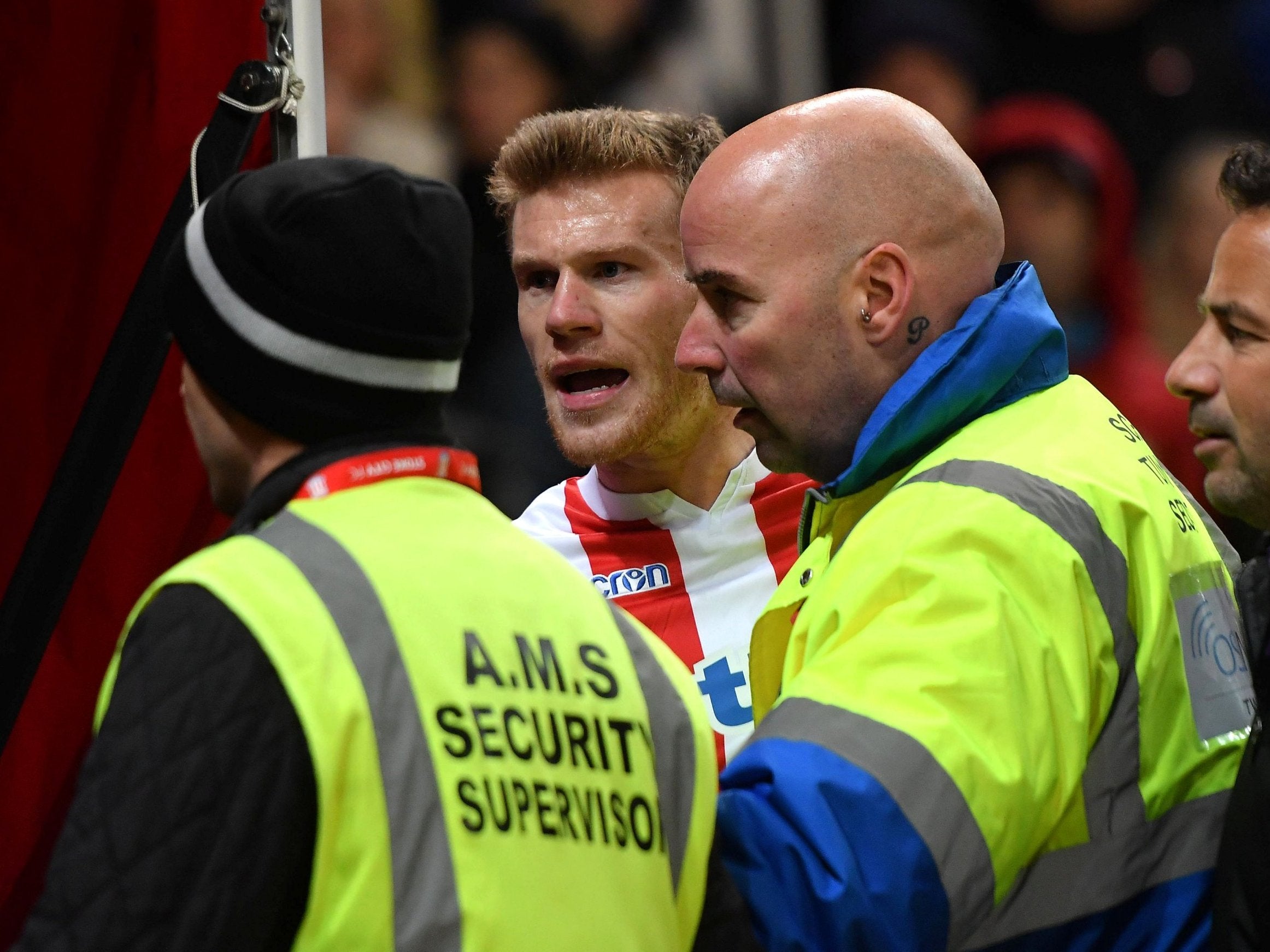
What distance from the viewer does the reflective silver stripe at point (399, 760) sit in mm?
1156

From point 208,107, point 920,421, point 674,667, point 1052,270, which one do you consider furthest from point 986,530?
point 1052,270

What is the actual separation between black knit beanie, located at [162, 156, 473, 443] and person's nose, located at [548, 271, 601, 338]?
4.76 feet

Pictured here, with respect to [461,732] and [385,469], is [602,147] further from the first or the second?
[461,732]

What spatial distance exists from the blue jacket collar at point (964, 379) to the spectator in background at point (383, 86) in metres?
2.99

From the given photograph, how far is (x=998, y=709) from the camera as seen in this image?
1.56 m

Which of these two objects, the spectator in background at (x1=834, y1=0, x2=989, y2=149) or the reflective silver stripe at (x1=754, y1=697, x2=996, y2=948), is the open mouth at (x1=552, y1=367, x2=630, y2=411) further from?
the spectator in background at (x1=834, y1=0, x2=989, y2=149)

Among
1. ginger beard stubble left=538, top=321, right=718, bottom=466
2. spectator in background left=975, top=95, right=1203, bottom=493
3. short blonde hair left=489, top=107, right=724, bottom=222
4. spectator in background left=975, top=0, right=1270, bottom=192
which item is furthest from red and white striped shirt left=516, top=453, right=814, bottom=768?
spectator in background left=975, top=0, right=1270, bottom=192

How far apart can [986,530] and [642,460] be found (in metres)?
1.32

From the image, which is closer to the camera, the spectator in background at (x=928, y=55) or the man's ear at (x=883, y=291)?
the man's ear at (x=883, y=291)

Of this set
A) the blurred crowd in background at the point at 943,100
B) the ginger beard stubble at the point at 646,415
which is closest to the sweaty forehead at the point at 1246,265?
the ginger beard stubble at the point at 646,415

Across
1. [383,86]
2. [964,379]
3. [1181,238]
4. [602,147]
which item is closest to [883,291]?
[964,379]

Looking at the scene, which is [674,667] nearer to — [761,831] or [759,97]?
[761,831]

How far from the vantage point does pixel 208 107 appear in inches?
102

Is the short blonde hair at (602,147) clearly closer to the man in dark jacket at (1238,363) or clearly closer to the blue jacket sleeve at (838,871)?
the man in dark jacket at (1238,363)
